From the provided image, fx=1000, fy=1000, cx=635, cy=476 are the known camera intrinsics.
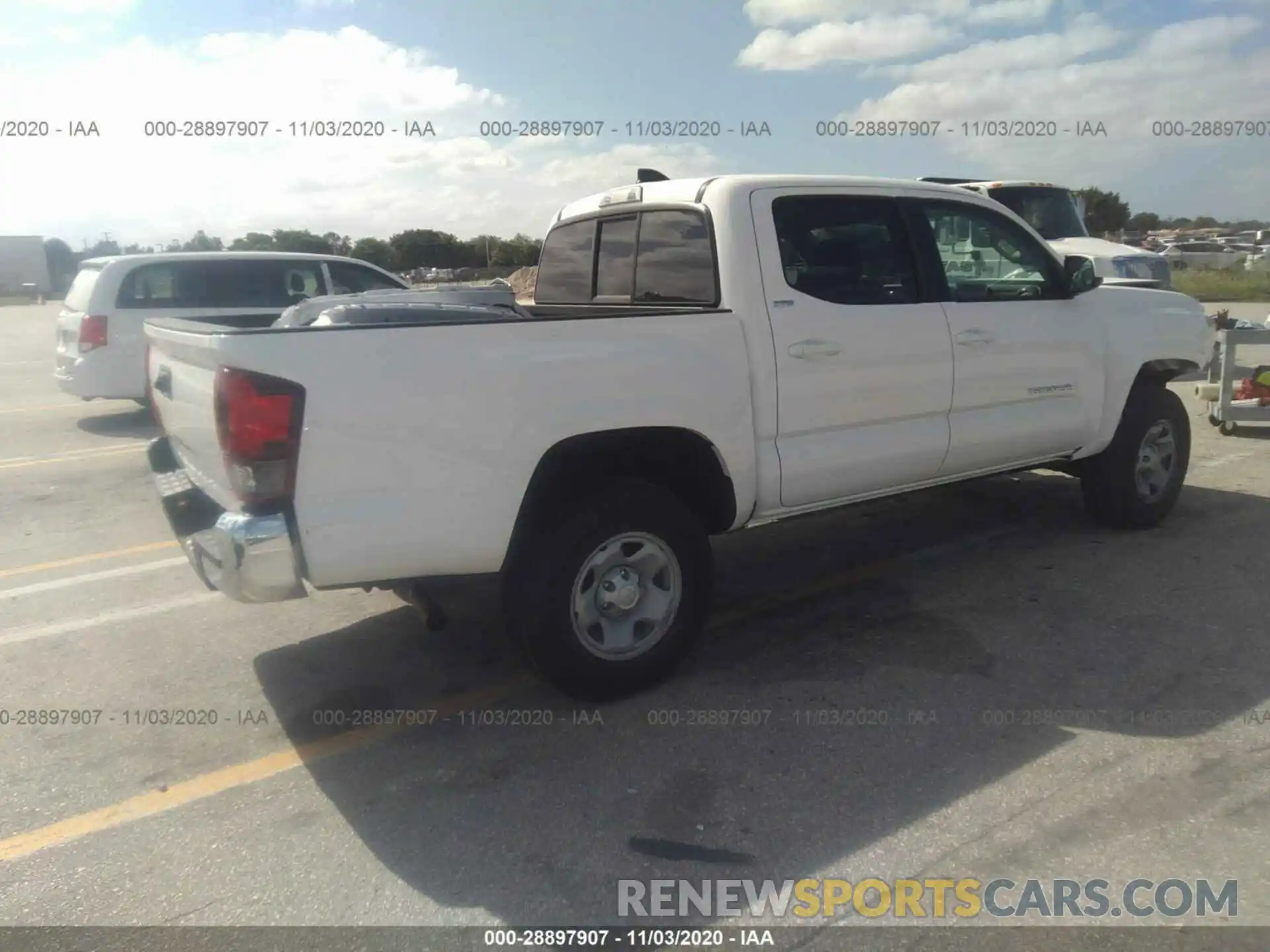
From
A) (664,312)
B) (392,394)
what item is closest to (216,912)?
(392,394)

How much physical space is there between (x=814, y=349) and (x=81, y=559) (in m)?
4.47

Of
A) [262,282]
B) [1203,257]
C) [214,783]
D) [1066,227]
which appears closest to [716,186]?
[214,783]

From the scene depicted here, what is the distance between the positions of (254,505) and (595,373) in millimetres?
1247

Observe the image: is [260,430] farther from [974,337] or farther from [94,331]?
[94,331]

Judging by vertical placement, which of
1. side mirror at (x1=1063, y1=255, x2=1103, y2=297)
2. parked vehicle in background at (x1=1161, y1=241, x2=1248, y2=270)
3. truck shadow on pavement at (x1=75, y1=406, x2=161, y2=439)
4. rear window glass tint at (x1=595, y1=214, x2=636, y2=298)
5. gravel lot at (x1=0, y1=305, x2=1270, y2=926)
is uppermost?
parked vehicle in background at (x1=1161, y1=241, x2=1248, y2=270)

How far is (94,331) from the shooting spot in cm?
975

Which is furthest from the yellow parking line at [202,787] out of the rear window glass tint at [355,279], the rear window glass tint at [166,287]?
the rear window glass tint at [355,279]

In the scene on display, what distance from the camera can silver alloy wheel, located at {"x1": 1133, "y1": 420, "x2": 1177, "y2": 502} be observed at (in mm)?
5863

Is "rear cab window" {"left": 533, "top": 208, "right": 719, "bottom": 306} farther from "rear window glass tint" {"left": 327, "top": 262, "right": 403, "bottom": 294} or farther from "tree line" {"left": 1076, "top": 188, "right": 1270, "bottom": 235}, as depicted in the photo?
"tree line" {"left": 1076, "top": 188, "right": 1270, "bottom": 235}

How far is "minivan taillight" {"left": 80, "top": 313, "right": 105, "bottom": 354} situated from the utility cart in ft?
33.4

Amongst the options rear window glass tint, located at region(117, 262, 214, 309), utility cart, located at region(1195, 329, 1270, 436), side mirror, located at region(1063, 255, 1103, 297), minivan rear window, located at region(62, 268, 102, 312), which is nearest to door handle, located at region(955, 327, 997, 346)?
side mirror, located at region(1063, 255, 1103, 297)

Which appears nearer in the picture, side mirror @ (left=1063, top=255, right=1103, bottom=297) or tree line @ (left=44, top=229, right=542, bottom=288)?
side mirror @ (left=1063, top=255, right=1103, bottom=297)

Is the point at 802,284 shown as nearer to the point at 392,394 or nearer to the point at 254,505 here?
the point at 392,394

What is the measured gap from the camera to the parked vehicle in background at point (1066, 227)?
41.7ft
